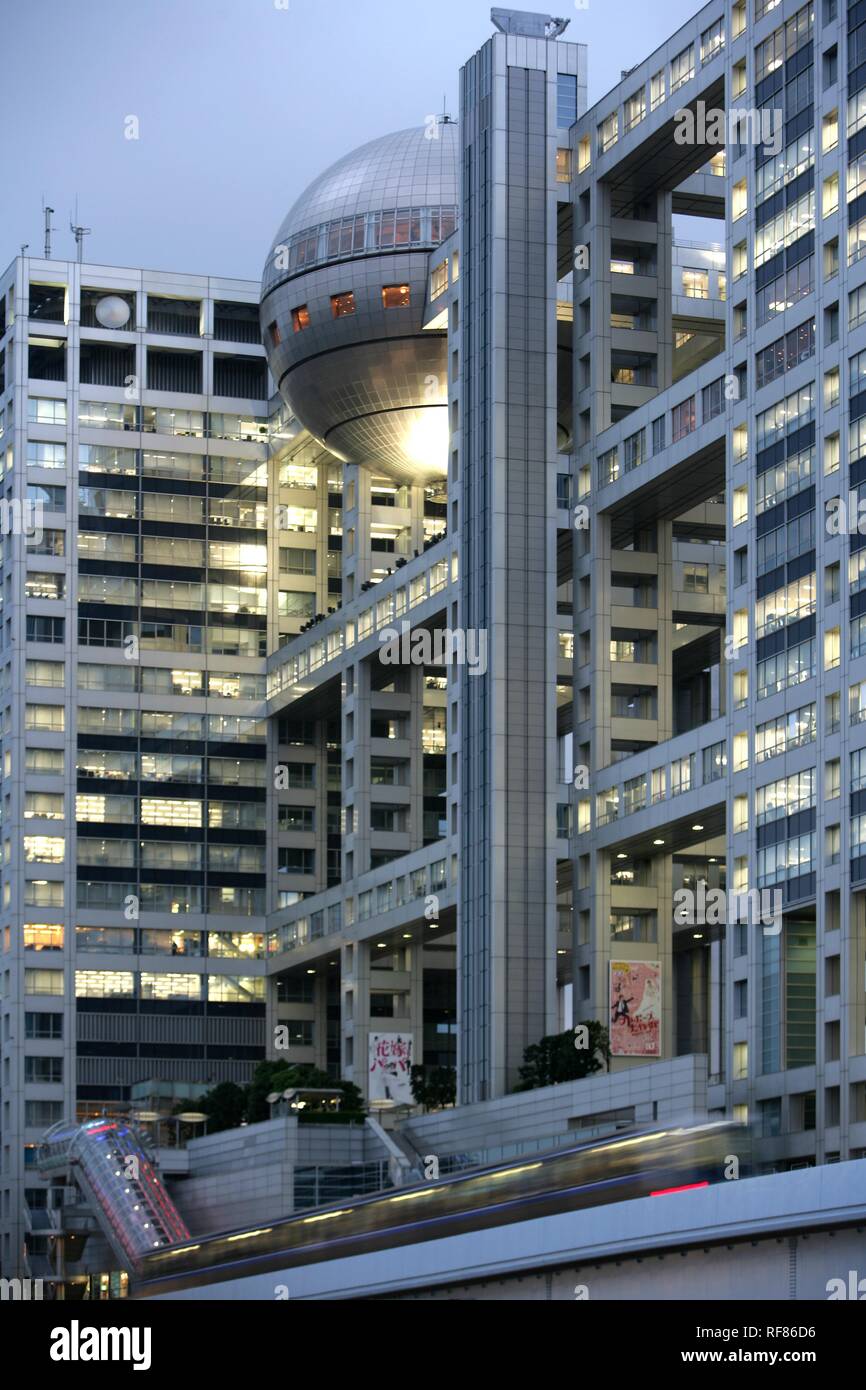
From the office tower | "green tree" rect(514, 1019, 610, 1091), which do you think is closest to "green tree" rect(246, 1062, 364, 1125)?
"green tree" rect(514, 1019, 610, 1091)

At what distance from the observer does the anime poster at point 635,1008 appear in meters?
95.9

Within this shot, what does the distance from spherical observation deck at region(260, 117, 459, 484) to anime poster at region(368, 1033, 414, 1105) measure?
31.7 meters

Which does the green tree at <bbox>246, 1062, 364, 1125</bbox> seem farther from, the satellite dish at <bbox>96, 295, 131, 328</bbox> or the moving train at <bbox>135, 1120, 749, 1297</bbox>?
the satellite dish at <bbox>96, 295, 131, 328</bbox>

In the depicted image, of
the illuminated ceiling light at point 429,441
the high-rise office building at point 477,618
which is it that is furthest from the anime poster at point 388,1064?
the illuminated ceiling light at point 429,441

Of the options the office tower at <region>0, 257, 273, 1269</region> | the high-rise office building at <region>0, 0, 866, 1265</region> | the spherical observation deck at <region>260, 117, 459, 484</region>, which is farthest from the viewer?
the office tower at <region>0, 257, 273, 1269</region>

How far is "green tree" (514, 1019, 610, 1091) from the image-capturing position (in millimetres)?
92188

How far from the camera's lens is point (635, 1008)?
3797 inches

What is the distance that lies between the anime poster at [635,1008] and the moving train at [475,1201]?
51.0ft

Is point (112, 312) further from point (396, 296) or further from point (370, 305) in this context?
point (396, 296)
